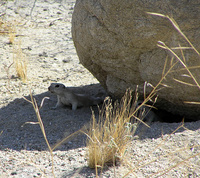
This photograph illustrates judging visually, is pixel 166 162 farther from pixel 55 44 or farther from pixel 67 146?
pixel 55 44

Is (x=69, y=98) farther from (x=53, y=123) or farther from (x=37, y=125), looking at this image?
(x=37, y=125)

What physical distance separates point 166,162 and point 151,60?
1554mm

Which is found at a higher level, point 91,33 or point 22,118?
point 91,33

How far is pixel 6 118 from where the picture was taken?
4699 mm

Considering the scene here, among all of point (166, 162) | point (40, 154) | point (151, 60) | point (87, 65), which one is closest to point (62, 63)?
point (87, 65)

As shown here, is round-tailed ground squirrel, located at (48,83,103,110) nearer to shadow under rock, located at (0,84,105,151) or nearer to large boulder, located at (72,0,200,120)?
shadow under rock, located at (0,84,105,151)

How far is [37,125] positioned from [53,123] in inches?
10.0

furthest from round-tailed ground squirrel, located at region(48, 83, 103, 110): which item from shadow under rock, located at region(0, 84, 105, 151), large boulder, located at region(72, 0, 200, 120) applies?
large boulder, located at region(72, 0, 200, 120)

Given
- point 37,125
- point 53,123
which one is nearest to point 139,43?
point 53,123

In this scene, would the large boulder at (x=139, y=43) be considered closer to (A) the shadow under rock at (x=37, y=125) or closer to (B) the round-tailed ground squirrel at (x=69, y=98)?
(B) the round-tailed ground squirrel at (x=69, y=98)

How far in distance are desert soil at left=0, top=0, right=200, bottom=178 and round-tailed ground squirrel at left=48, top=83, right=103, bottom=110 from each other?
0.12 m

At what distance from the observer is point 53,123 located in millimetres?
4570

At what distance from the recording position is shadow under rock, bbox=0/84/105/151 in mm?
3876

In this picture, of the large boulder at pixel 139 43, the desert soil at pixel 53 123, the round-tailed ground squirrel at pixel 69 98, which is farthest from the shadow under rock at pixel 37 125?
the large boulder at pixel 139 43
